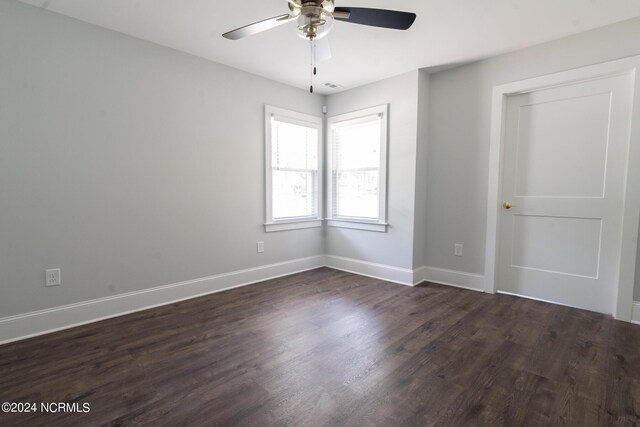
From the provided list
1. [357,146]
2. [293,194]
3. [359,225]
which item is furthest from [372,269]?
[357,146]

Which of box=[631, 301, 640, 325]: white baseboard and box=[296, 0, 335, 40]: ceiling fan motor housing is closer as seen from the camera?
box=[296, 0, 335, 40]: ceiling fan motor housing

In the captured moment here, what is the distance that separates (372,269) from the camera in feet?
13.2

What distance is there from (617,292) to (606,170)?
107cm

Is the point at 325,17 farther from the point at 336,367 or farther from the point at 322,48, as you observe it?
the point at 336,367

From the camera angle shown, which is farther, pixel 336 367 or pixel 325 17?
pixel 336 367

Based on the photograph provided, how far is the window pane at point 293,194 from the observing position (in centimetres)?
400

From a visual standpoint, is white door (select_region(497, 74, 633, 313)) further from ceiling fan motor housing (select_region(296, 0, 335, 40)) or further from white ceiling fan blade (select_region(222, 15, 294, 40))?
white ceiling fan blade (select_region(222, 15, 294, 40))

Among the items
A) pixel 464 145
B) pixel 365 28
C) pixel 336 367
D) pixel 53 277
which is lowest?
pixel 336 367

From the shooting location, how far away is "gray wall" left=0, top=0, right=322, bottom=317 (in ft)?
7.50

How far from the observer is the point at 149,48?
285 cm

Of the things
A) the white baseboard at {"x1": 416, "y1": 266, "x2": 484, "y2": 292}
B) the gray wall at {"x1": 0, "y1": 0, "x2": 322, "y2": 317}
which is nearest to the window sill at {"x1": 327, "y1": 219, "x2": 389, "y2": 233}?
the white baseboard at {"x1": 416, "y1": 266, "x2": 484, "y2": 292}

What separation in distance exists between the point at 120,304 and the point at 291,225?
82.1 inches

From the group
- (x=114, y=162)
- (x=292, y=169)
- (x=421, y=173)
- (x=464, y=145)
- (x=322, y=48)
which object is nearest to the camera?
(x=322, y=48)

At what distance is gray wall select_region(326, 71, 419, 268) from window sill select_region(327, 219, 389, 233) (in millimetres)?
63
